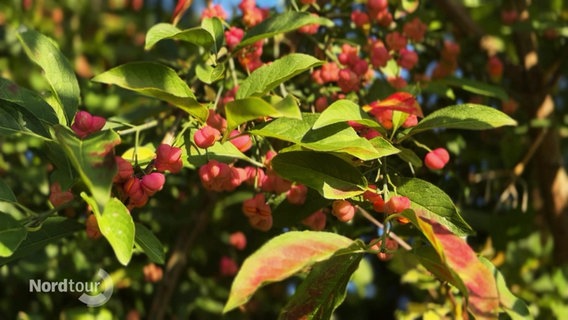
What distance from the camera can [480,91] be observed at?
1355mm

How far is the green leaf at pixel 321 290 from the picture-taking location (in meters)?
1.00

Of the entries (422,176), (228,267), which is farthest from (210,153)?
(228,267)

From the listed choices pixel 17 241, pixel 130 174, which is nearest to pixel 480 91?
pixel 130 174

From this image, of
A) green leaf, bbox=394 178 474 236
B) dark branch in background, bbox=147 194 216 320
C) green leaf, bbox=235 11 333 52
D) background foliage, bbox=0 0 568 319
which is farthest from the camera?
dark branch in background, bbox=147 194 216 320

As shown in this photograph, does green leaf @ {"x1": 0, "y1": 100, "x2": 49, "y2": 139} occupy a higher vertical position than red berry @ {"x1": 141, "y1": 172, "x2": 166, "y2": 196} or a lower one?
higher

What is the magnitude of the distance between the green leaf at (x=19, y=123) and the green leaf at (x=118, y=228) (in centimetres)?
16

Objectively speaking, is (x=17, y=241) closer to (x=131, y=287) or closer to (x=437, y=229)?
(x=437, y=229)

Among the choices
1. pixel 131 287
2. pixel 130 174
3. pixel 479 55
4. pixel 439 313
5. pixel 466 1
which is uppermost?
pixel 130 174

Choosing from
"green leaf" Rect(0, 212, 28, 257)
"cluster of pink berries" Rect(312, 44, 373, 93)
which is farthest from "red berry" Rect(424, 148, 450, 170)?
"green leaf" Rect(0, 212, 28, 257)

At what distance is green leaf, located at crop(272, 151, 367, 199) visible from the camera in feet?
3.32

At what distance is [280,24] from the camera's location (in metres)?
1.16

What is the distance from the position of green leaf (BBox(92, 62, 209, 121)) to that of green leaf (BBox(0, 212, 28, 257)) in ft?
0.64

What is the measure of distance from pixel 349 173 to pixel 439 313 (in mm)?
463

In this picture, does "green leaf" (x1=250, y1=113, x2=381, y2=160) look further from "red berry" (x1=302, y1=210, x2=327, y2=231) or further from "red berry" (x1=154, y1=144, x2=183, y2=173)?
"red berry" (x1=302, y1=210, x2=327, y2=231)
